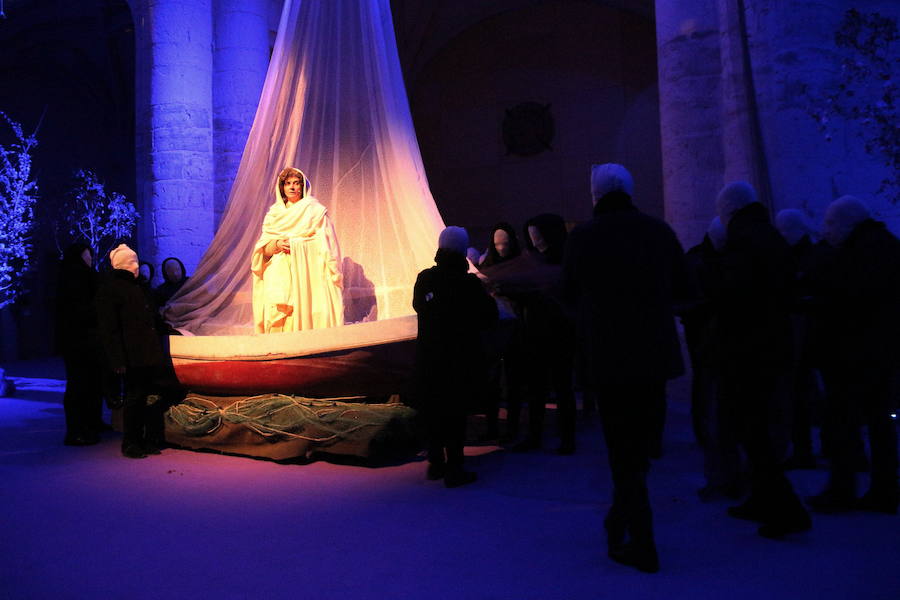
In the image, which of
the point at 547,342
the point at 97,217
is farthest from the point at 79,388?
the point at 97,217

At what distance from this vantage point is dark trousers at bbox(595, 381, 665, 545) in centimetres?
254

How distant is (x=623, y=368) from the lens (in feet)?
8.23

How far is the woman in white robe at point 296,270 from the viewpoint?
5.16m

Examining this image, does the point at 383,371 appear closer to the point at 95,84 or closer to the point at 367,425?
the point at 367,425

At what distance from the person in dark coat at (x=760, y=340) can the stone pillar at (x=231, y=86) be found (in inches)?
262

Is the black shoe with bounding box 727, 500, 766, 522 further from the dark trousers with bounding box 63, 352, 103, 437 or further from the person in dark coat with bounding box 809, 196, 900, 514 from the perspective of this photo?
the dark trousers with bounding box 63, 352, 103, 437

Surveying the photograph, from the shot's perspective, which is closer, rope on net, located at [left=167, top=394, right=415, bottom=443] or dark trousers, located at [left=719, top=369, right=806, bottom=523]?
dark trousers, located at [left=719, top=369, right=806, bottom=523]

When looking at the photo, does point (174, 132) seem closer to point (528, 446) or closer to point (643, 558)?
point (528, 446)

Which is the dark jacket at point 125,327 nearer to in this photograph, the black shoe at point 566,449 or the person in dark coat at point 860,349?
the black shoe at point 566,449

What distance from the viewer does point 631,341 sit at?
2521 millimetres

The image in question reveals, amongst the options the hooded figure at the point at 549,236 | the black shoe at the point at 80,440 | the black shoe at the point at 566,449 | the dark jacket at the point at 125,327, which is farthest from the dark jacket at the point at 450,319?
the black shoe at the point at 80,440

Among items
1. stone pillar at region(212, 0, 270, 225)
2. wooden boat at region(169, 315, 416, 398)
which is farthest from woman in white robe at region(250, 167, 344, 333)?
stone pillar at region(212, 0, 270, 225)

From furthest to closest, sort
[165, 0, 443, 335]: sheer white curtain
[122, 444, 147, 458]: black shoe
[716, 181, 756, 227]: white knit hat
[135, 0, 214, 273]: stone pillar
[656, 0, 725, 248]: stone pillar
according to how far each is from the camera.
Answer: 1. [135, 0, 214, 273]: stone pillar
2. [656, 0, 725, 248]: stone pillar
3. [165, 0, 443, 335]: sheer white curtain
4. [122, 444, 147, 458]: black shoe
5. [716, 181, 756, 227]: white knit hat

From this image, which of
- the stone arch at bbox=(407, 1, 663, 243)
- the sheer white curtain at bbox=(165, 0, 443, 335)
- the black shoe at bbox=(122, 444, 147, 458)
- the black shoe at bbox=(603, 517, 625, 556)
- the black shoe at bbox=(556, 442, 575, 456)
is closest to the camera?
the black shoe at bbox=(603, 517, 625, 556)
